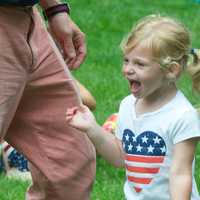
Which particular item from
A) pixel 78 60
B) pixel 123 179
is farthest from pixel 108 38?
pixel 78 60

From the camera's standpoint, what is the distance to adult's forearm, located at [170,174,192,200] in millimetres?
4016

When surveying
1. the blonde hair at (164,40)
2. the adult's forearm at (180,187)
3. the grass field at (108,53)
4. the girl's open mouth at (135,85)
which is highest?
the blonde hair at (164,40)

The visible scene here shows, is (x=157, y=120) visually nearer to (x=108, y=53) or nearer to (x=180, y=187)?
(x=180, y=187)

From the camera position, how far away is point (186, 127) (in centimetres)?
406

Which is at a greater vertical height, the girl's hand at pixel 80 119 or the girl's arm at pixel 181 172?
the girl's hand at pixel 80 119

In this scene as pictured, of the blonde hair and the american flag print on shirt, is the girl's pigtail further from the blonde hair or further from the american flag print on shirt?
the american flag print on shirt

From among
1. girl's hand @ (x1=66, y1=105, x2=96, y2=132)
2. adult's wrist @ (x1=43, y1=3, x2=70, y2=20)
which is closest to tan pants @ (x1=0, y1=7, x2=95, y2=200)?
adult's wrist @ (x1=43, y1=3, x2=70, y2=20)

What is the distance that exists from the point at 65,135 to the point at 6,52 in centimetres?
58

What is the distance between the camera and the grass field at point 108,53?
604 cm

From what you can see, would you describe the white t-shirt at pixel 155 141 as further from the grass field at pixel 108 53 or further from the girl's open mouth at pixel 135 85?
the grass field at pixel 108 53

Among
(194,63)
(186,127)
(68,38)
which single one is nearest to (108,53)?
(68,38)

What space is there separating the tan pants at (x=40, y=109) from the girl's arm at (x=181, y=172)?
65 centimetres

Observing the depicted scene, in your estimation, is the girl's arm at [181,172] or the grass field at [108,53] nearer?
the girl's arm at [181,172]

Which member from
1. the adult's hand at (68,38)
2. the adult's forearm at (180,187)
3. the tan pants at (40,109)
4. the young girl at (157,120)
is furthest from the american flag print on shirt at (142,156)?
the adult's hand at (68,38)
